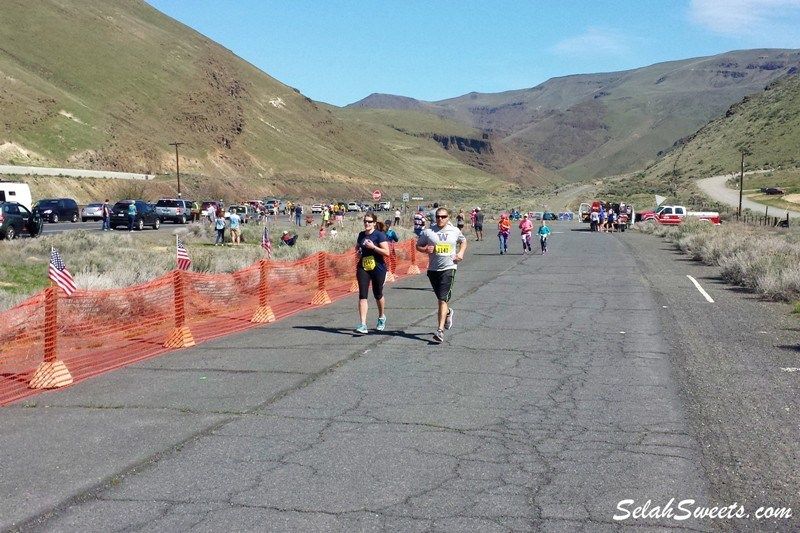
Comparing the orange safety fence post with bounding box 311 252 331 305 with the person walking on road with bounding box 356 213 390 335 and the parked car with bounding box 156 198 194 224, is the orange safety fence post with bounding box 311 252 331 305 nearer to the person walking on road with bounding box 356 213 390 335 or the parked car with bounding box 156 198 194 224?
the person walking on road with bounding box 356 213 390 335

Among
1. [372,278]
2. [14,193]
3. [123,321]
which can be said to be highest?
[14,193]

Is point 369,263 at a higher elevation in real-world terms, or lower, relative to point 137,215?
higher

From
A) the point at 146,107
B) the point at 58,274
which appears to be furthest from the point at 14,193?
the point at 146,107

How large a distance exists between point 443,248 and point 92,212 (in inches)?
1798

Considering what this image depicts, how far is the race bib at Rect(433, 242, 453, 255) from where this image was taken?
11852 millimetres

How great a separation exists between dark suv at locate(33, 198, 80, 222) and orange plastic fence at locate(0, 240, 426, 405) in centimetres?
3388

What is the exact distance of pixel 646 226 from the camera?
59.0 metres

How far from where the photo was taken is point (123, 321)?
44.1 ft

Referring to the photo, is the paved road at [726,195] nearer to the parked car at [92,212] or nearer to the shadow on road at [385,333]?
the parked car at [92,212]

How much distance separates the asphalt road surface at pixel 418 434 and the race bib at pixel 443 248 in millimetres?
1267

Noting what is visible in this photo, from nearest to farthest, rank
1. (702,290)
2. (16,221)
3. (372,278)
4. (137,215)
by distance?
(372,278) → (702,290) → (16,221) → (137,215)

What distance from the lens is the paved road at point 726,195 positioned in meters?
71.8

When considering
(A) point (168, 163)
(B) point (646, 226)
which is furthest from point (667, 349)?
(A) point (168, 163)

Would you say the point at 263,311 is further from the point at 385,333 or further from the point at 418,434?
the point at 418,434
